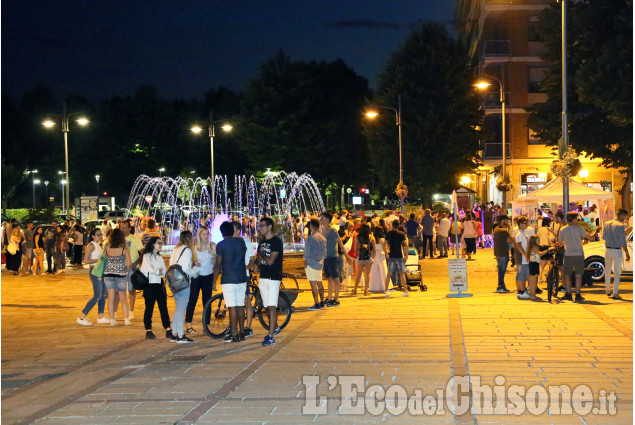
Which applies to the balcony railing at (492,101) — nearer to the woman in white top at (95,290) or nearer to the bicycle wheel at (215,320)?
the woman in white top at (95,290)

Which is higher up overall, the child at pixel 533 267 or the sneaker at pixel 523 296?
the child at pixel 533 267

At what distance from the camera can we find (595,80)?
2878 centimetres

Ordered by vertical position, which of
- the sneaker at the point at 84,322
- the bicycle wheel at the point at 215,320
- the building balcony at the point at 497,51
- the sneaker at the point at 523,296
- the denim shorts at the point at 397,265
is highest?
the building balcony at the point at 497,51

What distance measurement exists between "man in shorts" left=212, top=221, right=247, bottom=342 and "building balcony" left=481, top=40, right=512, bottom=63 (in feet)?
150

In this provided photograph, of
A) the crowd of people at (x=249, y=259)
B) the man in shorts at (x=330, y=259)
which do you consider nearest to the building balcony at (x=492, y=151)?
the crowd of people at (x=249, y=259)

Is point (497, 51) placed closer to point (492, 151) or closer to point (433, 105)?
point (433, 105)

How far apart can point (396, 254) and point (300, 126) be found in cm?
4426

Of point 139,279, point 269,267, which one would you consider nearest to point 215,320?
point 139,279

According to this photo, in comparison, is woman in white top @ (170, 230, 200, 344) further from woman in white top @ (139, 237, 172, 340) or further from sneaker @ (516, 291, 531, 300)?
sneaker @ (516, 291, 531, 300)

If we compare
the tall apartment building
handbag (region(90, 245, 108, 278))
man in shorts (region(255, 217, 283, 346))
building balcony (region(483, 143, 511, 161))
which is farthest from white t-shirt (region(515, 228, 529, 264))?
building balcony (region(483, 143, 511, 161))

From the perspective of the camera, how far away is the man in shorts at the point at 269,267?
1196 cm

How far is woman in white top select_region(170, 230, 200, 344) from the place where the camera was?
12172 millimetres

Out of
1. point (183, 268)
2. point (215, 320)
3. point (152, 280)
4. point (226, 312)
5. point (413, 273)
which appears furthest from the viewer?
point (413, 273)

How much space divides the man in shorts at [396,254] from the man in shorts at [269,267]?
20.3ft
